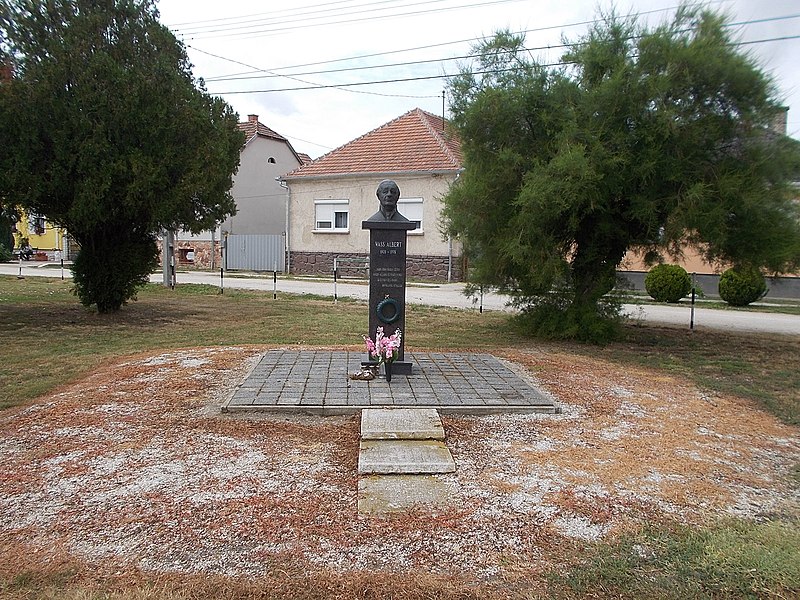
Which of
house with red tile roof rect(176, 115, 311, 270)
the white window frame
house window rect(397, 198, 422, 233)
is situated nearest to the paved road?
the white window frame

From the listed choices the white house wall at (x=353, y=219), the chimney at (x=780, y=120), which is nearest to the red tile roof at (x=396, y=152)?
the white house wall at (x=353, y=219)

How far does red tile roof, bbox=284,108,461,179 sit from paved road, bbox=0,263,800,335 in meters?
4.89

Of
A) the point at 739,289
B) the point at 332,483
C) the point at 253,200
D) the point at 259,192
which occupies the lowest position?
the point at 332,483

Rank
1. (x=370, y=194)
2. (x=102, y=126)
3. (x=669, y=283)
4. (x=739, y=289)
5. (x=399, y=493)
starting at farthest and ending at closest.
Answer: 1. (x=370, y=194)
2. (x=669, y=283)
3. (x=739, y=289)
4. (x=102, y=126)
5. (x=399, y=493)

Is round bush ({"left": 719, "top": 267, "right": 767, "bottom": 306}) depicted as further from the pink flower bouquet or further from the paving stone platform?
the pink flower bouquet

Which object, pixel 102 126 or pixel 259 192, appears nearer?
pixel 102 126

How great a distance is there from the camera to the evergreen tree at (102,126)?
11625mm

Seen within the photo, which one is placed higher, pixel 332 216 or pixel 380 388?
pixel 332 216

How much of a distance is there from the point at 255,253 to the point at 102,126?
2011cm

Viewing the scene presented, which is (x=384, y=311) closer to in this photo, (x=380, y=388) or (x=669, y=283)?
(x=380, y=388)

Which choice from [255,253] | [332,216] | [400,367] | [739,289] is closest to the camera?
[400,367]

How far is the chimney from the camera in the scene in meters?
10.1

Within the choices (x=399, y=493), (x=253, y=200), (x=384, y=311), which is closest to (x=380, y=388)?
(x=384, y=311)

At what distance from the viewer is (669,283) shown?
68.5ft
